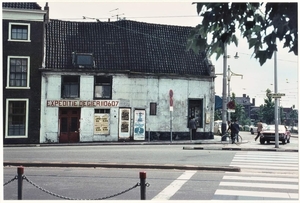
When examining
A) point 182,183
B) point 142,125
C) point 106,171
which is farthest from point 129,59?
point 182,183

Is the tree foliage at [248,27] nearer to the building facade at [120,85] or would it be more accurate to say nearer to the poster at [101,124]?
the building facade at [120,85]

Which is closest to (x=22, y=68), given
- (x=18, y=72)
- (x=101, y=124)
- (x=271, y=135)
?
(x=18, y=72)

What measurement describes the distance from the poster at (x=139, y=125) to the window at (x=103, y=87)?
2405 mm

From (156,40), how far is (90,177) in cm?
2015

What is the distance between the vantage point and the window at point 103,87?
26.9 metres

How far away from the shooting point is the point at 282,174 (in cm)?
1160

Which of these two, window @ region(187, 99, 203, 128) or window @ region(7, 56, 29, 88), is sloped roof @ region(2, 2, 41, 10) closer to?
window @ region(7, 56, 29, 88)

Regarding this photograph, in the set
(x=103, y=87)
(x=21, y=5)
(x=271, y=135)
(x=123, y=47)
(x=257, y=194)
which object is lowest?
(x=257, y=194)

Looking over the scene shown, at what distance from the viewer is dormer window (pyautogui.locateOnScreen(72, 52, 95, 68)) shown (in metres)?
27.2

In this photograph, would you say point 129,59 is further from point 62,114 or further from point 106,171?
point 106,171

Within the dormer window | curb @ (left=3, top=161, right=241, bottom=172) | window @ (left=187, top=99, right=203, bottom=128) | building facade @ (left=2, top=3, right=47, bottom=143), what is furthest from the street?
the dormer window

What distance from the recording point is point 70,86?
26.7 metres

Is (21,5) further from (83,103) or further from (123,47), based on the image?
(83,103)

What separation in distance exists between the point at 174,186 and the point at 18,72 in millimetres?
19397
